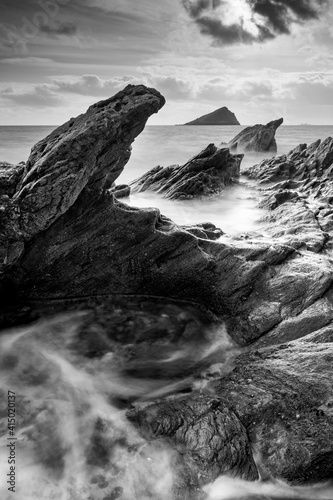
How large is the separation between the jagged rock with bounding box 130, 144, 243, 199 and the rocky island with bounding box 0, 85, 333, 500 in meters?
12.9

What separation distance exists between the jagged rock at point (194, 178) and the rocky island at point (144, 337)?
12.9 m

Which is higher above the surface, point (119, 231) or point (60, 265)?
point (119, 231)

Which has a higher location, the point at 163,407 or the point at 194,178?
the point at 194,178

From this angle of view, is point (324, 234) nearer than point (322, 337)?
No

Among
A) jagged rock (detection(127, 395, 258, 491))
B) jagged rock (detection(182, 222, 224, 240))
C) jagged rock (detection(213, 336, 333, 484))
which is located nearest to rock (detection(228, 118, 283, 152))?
jagged rock (detection(182, 222, 224, 240))

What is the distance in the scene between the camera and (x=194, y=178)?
25375 millimetres

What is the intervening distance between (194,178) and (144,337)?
693 inches

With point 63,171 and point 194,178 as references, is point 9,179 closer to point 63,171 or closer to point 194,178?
point 63,171

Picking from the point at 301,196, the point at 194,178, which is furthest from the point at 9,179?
the point at 194,178

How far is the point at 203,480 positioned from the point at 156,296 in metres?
5.44

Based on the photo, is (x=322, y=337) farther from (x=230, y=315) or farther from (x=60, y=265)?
(x=60, y=265)

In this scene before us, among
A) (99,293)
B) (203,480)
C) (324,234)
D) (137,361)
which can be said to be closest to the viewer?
(203,480)

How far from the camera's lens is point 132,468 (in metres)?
6.10

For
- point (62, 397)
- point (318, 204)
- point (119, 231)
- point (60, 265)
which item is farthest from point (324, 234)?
point (62, 397)
